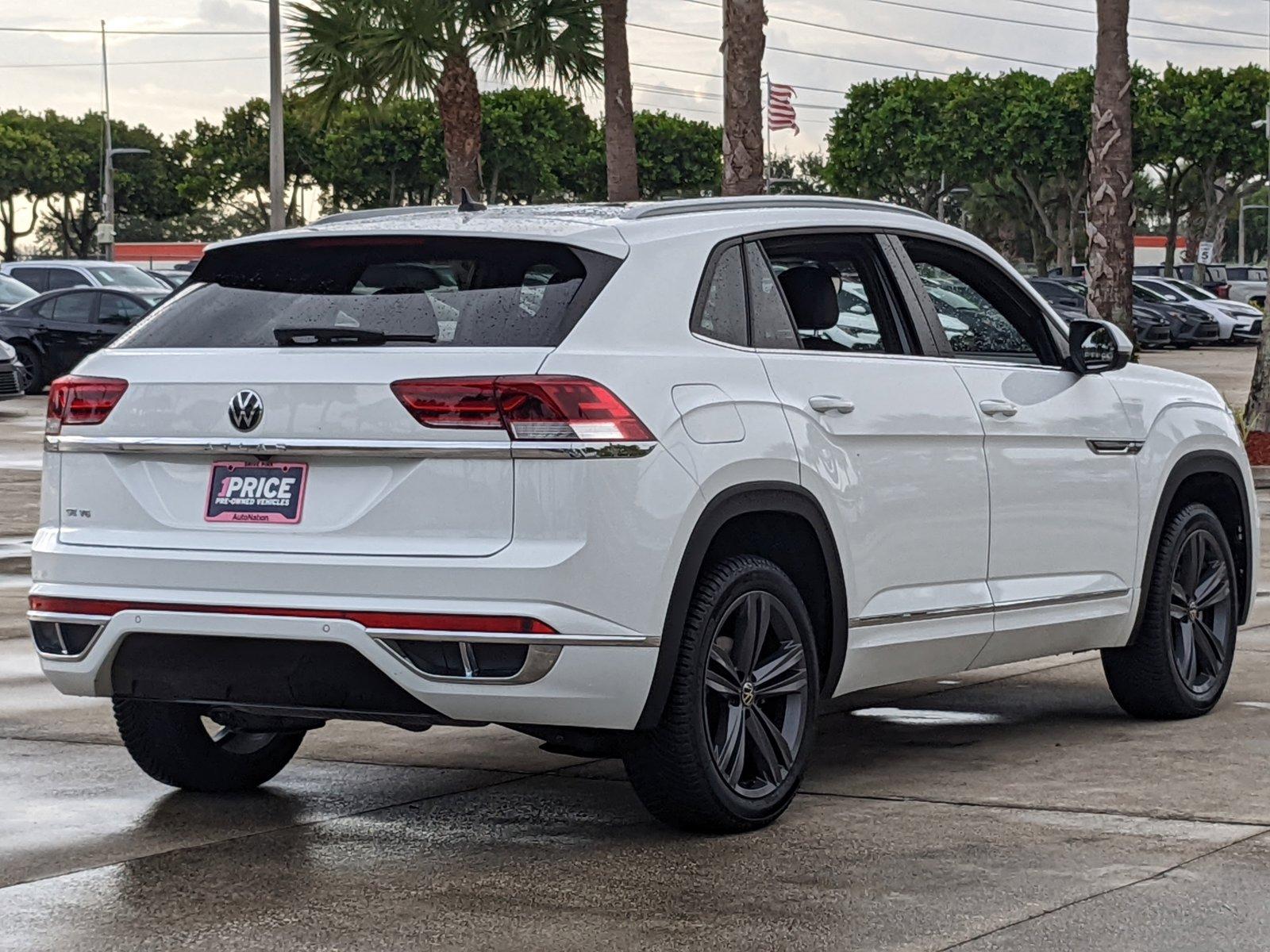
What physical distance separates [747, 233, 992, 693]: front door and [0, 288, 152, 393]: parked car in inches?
946

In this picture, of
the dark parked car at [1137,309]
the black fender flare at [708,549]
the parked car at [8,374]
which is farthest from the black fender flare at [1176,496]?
the dark parked car at [1137,309]

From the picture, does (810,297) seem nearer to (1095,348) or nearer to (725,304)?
(725,304)

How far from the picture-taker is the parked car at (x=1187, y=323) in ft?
158

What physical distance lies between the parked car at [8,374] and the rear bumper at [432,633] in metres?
20.9

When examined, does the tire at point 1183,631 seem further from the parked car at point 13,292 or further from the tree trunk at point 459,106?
the parked car at point 13,292

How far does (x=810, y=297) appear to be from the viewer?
6.20 metres

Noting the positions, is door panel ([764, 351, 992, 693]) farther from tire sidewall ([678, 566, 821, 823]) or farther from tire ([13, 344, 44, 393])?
tire ([13, 344, 44, 393])

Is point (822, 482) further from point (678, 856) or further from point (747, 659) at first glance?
point (678, 856)

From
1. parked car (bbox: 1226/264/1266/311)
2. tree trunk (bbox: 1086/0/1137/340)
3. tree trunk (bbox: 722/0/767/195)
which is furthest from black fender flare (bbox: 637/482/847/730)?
parked car (bbox: 1226/264/1266/311)

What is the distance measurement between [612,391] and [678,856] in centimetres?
120

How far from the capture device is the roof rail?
6.03 meters

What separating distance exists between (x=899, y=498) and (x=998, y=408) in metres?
0.66

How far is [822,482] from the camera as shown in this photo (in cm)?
589

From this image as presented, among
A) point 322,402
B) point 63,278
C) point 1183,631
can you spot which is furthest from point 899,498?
point 63,278
